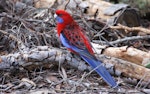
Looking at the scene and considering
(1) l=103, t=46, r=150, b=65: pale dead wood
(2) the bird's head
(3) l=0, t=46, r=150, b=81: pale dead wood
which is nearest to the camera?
(3) l=0, t=46, r=150, b=81: pale dead wood

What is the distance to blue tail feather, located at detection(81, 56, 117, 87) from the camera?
11.0 ft

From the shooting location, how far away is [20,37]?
4098 millimetres

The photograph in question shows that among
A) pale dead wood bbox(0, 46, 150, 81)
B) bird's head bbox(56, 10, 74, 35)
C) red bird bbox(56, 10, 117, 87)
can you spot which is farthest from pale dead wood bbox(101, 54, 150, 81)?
bird's head bbox(56, 10, 74, 35)

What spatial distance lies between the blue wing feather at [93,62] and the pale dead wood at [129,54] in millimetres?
460

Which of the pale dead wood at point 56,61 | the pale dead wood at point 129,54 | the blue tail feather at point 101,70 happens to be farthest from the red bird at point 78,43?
the pale dead wood at point 129,54

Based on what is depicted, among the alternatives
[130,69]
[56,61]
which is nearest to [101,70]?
[130,69]

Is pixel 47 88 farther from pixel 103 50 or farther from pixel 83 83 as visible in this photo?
pixel 103 50

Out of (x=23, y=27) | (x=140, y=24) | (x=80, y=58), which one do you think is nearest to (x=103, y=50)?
(x=80, y=58)

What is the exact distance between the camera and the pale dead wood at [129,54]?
3869 mm

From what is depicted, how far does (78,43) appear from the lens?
11.7 feet

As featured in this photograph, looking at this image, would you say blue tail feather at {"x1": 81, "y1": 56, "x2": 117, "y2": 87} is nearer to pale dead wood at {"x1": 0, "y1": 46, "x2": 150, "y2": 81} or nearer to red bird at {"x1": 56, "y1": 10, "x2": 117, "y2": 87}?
red bird at {"x1": 56, "y1": 10, "x2": 117, "y2": 87}

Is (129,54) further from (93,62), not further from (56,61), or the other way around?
(56,61)

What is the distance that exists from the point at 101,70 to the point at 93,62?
0.11 metres

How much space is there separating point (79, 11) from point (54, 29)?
0.68 m
